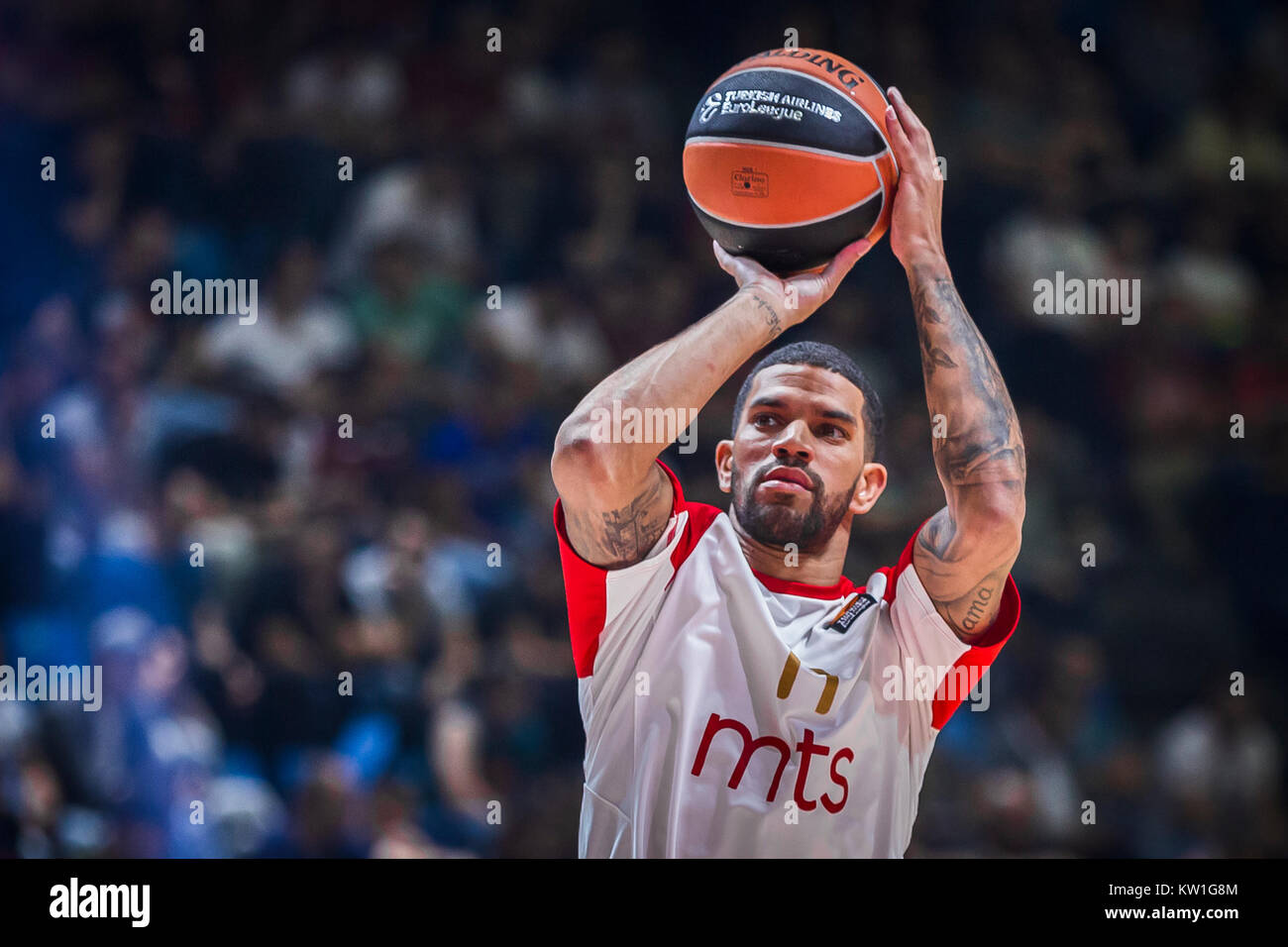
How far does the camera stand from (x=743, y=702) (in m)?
2.91

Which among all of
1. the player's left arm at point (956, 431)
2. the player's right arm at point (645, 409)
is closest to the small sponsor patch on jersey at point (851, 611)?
the player's left arm at point (956, 431)

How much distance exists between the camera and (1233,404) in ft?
15.3

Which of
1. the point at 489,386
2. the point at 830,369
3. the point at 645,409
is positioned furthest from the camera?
the point at 489,386

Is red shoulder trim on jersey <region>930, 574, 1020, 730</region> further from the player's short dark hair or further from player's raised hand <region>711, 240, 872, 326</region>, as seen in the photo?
player's raised hand <region>711, 240, 872, 326</region>

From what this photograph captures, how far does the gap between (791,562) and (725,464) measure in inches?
12.2

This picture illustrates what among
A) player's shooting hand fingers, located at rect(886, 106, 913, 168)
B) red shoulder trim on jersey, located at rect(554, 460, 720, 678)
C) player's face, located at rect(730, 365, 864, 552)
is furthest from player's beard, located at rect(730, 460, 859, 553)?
player's shooting hand fingers, located at rect(886, 106, 913, 168)

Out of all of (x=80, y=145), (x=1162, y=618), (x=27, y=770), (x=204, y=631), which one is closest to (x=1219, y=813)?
(x=1162, y=618)

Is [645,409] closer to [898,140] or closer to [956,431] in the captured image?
[956,431]

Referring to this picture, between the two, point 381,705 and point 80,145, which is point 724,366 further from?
point 80,145

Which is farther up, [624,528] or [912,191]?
[912,191]

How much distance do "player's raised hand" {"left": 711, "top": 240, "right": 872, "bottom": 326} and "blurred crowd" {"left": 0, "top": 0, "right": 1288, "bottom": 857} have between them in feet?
4.27

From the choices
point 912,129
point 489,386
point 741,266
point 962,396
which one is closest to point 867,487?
point 962,396
